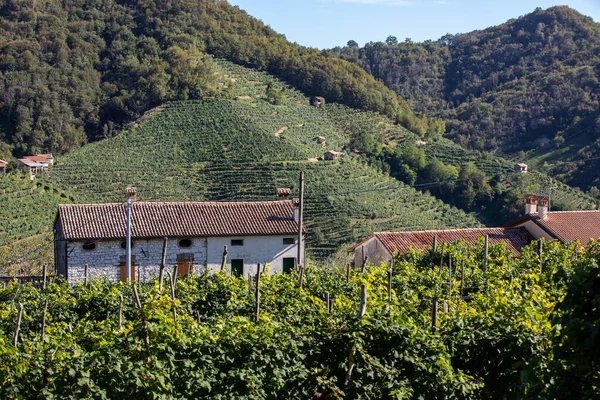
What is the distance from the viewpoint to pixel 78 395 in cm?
782

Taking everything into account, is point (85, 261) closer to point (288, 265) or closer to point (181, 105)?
point (288, 265)

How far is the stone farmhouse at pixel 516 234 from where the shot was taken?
22.9 metres

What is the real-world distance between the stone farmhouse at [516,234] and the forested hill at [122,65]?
34066 millimetres

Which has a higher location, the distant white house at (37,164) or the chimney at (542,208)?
the chimney at (542,208)

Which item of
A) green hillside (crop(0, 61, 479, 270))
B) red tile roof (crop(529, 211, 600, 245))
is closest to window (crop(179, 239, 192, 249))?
green hillside (crop(0, 61, 479, 270))

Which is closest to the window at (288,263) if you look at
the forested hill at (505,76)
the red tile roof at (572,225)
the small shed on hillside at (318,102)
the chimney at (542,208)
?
the red tile roof at (572,225)

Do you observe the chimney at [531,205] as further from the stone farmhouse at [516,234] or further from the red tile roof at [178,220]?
the red tile roof at [178,220]

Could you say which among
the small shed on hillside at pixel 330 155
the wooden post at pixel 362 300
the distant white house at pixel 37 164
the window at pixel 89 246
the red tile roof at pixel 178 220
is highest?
the wooden post at pixel 362 300

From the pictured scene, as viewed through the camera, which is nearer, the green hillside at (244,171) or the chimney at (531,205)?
the chimney at (531,205)

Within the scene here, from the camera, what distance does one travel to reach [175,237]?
2431cm

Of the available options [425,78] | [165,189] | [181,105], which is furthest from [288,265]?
[425,78]

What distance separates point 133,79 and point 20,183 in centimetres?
2395

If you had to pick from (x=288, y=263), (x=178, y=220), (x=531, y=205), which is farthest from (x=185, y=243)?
(x=531, y=205)

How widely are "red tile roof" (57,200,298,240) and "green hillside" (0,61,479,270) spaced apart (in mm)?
7161
